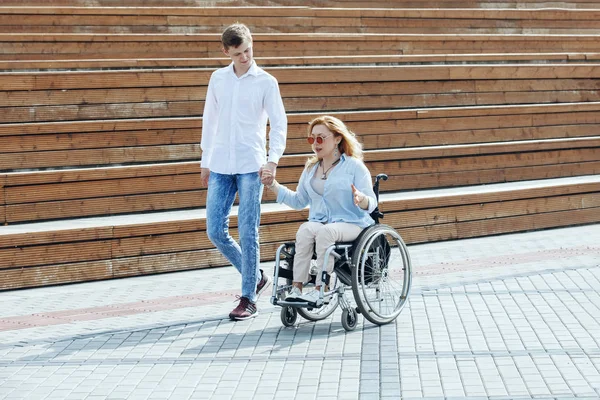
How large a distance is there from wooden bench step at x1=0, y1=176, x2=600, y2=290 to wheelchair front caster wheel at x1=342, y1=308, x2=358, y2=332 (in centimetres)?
257

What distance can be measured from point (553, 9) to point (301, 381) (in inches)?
408

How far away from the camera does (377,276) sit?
687 centimetres

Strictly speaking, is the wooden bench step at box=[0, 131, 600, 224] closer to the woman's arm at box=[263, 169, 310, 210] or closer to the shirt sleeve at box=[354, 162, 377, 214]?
the woman's arm at box=[263, 169, 310, 210]

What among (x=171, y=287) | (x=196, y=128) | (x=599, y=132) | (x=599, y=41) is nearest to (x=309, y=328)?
(x=171, y=287)

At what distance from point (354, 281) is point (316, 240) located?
0.35m

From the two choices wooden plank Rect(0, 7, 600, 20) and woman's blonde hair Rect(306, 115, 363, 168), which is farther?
wooden plank Rect(0, 7, 600, 20)

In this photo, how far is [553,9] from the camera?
14.8 metres

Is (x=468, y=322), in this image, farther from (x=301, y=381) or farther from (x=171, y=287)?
(x=171, y=287)

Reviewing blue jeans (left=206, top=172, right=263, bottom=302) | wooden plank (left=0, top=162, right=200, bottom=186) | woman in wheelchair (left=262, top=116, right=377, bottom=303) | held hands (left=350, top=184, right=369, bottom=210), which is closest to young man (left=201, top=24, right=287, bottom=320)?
blue jeans (left=206, top=172, right=263, bottom=302)

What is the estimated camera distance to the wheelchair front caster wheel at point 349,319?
6.66 m

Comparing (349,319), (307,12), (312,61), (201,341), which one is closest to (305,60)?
(312,61)

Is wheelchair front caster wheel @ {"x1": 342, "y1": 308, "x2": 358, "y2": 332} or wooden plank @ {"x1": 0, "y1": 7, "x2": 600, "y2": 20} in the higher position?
wooden plank @ {"x1": 0, "y1": 7, "x2": 600, "y2": 20}

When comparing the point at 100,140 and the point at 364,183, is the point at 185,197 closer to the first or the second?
the point at 100,140

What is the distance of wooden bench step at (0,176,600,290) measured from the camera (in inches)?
331
